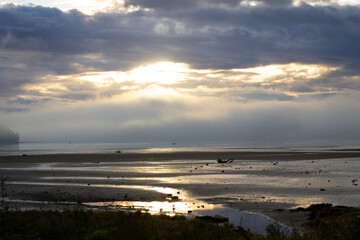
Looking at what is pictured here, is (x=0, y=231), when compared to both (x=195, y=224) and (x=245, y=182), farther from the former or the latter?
(x=245, y=182)

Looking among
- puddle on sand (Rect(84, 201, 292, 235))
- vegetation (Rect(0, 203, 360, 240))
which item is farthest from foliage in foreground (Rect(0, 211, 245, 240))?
puddle on sand (Rect(84, 201, 292, 235))

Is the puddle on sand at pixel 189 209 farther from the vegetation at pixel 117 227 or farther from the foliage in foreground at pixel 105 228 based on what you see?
the foliage in foreground at pixel 105 228

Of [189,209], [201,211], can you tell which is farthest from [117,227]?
[189,209]

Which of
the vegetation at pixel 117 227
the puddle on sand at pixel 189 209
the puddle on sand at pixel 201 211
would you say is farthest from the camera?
the puddle on sand at pixel 189 209

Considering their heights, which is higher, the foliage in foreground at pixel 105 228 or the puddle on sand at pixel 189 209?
the foliage in foreground at pixel 105 228

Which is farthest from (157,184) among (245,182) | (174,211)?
(174,211)

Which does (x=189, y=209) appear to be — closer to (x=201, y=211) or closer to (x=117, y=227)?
(x=201, y=211)

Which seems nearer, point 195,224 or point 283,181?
point 195,224

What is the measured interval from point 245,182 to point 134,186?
350 inches

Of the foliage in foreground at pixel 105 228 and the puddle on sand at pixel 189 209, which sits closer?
the foliage in foreground at pixel 105 228

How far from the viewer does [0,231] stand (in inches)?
505

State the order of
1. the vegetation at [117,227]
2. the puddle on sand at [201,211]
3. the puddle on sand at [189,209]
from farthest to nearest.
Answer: the puddle on sand at [189,209], the puddle on sand at [201,211], the vegetation at [117,227]

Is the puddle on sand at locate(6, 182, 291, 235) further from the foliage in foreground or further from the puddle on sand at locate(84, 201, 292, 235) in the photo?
the foliage in foreground

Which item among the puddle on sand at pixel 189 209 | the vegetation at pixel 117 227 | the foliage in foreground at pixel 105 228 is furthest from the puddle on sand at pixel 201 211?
the foliage in foreground at pixel 105 228
